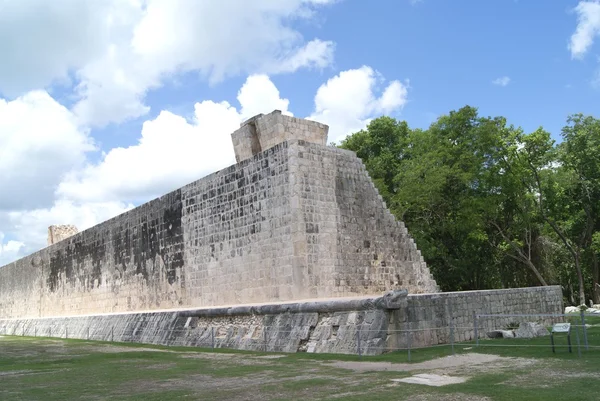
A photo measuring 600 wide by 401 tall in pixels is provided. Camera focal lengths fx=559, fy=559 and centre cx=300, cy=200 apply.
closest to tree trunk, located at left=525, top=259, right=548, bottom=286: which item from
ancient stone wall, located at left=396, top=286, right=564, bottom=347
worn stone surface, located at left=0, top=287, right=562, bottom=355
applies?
worn stone surface, located at left=0, top=287, right=562, bottom=355

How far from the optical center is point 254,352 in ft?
32.9

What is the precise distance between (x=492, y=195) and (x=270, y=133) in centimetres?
1251

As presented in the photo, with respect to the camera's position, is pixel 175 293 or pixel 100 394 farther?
pixel 175 293

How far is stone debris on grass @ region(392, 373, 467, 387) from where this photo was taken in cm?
598

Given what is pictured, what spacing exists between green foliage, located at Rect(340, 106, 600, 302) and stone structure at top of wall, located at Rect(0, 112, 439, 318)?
8.15 meters

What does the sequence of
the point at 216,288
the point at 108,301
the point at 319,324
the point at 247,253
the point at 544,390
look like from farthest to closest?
the point at 108,301 < the point at 216,288 < the point at 247,253 < the point at 319,324 < the point at 544,390

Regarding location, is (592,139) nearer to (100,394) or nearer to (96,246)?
(96,246)

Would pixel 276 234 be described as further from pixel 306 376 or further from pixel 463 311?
pixel 306 376

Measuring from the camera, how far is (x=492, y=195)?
886 inches

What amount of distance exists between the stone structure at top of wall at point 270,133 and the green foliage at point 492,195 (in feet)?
30.0

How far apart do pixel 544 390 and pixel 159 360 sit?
6.34 metres

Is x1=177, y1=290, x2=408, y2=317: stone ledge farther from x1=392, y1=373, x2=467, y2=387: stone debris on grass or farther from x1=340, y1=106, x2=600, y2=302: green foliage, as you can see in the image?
x1=340, y1=106, x2=600, y2=302: green foliage

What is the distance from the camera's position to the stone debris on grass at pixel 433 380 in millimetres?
5984

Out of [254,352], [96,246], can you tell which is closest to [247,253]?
[254,352]
